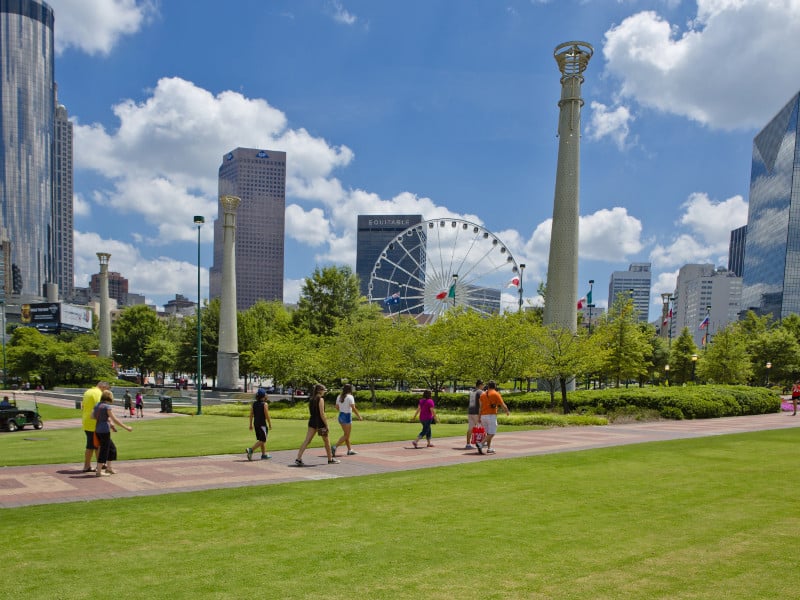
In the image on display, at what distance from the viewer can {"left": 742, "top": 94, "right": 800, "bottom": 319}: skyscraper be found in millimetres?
140500

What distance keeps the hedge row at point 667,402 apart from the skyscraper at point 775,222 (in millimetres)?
125194

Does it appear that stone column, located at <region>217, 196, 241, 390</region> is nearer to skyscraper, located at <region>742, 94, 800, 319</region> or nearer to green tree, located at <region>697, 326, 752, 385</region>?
green tree, located at <region>697, 326, 752, 385</region>

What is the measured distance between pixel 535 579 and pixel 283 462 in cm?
894

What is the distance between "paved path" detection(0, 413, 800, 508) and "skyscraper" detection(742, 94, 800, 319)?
145 meters

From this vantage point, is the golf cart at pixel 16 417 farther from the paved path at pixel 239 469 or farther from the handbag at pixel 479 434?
the handbag at pixel 479 434

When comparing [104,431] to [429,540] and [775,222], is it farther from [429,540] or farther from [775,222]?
[775,222]

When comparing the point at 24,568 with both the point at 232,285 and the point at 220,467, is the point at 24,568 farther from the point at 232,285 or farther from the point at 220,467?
the point at 232,285

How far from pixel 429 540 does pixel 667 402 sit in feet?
78.0

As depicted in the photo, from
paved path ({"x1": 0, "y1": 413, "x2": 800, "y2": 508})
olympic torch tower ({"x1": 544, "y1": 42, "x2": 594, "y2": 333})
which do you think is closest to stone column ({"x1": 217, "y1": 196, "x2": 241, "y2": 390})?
olympic torch tower ({"x1": 544, "y1": 42, "x2": 594, "y2": 333})

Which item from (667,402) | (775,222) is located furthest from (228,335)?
(775,222)

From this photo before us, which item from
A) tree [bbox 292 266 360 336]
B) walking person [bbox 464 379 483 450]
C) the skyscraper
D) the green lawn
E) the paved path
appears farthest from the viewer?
the skyscraper

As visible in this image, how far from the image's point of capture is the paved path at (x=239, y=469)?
10.3m

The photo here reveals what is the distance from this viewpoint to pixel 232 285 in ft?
178

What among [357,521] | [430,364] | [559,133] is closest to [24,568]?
[357,521]
